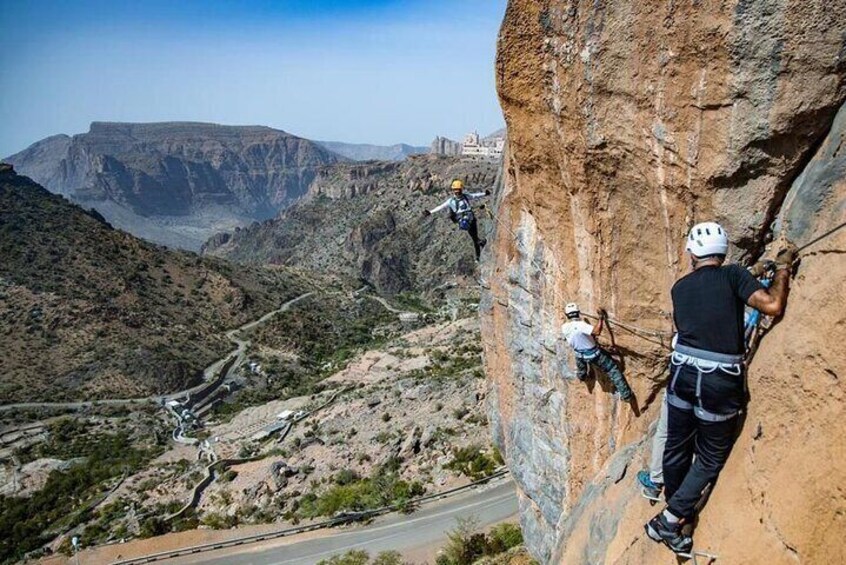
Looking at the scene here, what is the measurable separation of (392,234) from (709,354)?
121231 millimetres

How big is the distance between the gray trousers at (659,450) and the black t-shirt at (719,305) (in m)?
1.39

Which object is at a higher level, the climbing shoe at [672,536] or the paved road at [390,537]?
the climbing shoe at [672,536]

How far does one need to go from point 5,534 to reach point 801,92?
40.1m

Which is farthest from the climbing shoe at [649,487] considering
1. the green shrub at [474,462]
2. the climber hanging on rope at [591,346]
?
the green shrub at [474,462]

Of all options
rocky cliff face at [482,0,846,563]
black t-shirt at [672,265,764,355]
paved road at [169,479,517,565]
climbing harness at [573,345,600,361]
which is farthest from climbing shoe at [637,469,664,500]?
paved road at [169,479,517,565]

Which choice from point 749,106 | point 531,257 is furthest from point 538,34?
point 531,257

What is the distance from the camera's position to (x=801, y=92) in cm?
564

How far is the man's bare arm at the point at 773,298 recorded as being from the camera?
4.78 m

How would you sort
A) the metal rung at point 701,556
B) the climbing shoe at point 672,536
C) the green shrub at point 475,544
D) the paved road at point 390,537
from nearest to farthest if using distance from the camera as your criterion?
the metal rung at point 701,556 < the climbing shoe at point 672,536 < the green shrub at point 475,544 < the paved road at point 390,537

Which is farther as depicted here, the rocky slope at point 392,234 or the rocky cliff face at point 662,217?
the rocky slope at point 392,234

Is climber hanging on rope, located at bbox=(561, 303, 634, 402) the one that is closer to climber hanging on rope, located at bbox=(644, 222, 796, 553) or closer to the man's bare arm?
climber hanging on rope, located at bbox=(644, 222, 796, 553)

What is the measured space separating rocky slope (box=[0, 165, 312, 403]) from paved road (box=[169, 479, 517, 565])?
38.3 meters

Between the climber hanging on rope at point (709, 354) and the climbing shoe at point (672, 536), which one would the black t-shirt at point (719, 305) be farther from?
the climbing shoe at point (672, 536)

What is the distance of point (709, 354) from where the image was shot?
495cm
